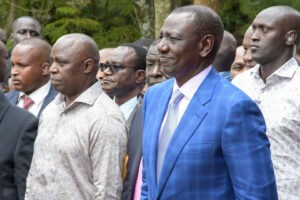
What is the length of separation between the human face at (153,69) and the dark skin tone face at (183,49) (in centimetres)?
243

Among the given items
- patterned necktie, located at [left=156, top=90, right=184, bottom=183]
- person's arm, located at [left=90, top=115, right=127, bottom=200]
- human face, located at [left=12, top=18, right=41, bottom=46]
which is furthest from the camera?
human face, located at [left=12, top=18, right=41, bottom=46]

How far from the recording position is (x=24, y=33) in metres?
10.9

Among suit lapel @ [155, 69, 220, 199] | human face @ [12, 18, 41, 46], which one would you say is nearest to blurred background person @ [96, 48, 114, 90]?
human face @ [12, 18, 41, 46]

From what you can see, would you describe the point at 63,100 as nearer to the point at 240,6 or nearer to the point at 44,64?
the point at 44,64

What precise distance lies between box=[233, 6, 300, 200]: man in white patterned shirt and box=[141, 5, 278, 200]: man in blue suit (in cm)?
122

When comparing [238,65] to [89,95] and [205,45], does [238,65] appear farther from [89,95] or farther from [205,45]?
[205,45]

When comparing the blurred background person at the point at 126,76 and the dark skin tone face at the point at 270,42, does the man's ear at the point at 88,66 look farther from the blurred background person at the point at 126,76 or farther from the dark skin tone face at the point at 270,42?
the dark skin tone face at the point at 270,42

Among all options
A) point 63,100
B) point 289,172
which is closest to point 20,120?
point 63,100

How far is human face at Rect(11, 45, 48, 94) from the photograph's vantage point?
24.4ft

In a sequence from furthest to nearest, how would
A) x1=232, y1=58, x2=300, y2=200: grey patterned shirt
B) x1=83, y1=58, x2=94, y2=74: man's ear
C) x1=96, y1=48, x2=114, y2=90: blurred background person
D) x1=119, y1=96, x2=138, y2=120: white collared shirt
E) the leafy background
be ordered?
the leafy background
x1=96, y1=48, x2=114, y2=90: blurred background person
x1=119, y1=96, x2=138, y2=120: white collared shirt
x1=83, y1=58, x2=94, y2=74: man's ear
x1=232, y1=58, x2=300, y2=200: grey patterned shirt

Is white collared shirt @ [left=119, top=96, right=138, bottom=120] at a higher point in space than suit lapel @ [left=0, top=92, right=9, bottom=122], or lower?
lower

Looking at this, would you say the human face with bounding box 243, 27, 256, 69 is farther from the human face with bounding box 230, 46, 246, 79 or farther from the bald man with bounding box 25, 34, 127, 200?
the bald man with bounding box 25, 34, 127, 200

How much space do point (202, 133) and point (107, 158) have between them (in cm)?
156

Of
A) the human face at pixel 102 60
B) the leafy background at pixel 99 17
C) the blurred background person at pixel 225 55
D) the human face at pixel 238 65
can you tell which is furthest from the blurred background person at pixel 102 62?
the leafy background at pixel 99 17
